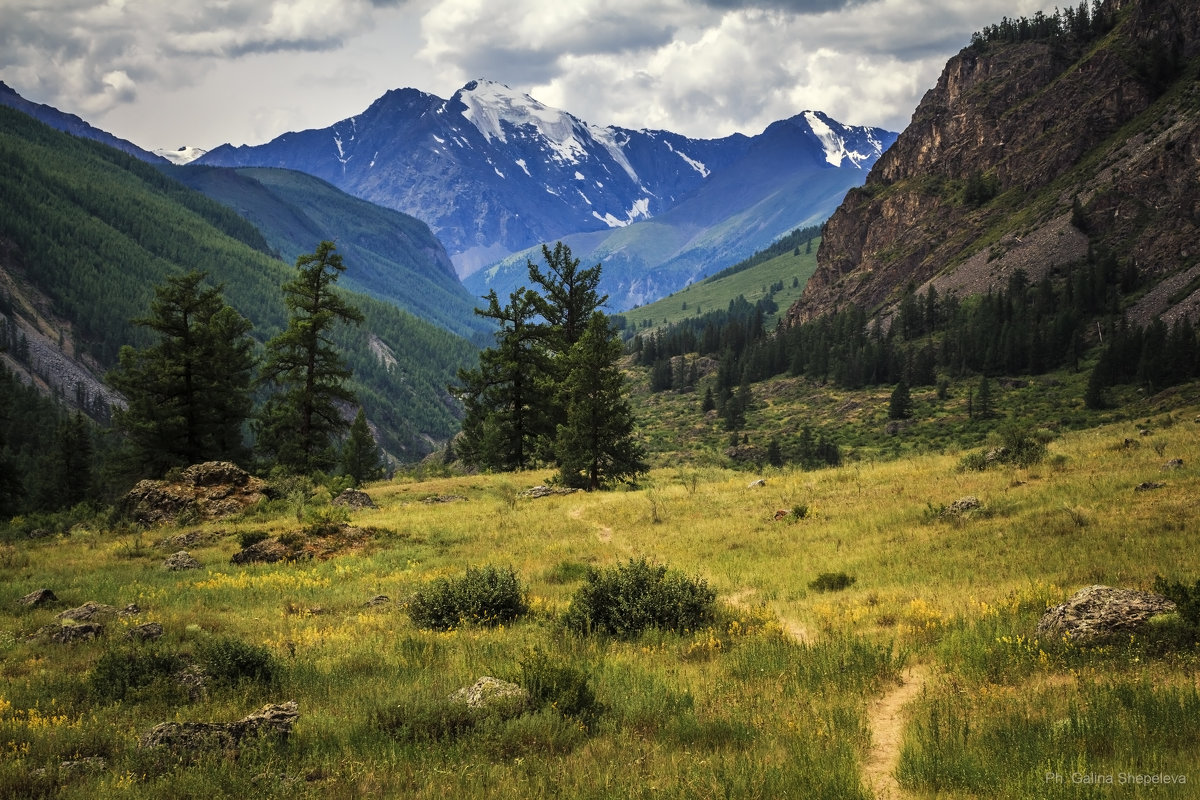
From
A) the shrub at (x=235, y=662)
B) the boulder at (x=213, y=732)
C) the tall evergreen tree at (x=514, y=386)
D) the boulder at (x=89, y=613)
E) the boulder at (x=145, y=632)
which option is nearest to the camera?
the boulder at (x=213, y=732)

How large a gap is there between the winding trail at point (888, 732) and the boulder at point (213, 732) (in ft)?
19.9

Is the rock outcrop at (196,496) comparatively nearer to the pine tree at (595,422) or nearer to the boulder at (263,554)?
the boulder at (263,554)

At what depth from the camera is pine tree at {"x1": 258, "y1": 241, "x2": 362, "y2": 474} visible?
38031 mm

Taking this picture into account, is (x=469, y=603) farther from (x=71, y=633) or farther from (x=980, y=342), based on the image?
(x=980, y=342)

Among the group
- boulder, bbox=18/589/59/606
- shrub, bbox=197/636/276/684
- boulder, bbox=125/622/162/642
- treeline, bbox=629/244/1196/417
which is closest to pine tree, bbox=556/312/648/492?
boulder, bbox=18/589/59/606

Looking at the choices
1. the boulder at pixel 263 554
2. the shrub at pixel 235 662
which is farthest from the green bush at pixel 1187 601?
the boulder at pixel 263 554

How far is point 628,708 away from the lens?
26.4 feet

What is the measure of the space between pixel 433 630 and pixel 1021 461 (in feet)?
67.8

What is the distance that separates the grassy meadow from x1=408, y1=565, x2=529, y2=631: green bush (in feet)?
1.60

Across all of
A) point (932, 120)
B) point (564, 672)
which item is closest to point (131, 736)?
point (564, 672)

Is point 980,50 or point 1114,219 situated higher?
point 980,50

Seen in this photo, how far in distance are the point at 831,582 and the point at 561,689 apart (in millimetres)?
7921

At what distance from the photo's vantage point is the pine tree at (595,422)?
33.8 m

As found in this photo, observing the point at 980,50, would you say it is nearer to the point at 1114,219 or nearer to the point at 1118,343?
the point at 1114,219
